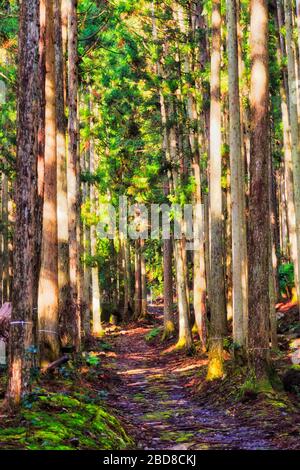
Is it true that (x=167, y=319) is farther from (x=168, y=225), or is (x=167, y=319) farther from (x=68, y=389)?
(x=68, y=389)

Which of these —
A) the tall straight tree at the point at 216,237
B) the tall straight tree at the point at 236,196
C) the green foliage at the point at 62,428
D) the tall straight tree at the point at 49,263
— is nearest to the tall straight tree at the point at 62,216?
the tall straight tree at the point at 49,263

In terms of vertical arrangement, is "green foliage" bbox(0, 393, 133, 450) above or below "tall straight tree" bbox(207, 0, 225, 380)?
below

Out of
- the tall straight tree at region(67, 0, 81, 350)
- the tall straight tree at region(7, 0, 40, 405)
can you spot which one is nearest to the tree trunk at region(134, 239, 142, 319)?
the tall straight tree at region(67, 0, 81, 350)

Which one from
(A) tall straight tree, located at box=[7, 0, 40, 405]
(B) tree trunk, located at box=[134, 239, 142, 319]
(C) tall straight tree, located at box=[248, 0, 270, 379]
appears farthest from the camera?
(B) tree trunk, located at box=[134, 239, 142, 319]

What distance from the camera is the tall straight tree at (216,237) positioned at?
42.3 feet

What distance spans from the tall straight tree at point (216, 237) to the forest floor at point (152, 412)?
0.39m

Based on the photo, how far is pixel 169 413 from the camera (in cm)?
1067

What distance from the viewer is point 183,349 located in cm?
1983

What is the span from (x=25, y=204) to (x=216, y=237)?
6.68 metres

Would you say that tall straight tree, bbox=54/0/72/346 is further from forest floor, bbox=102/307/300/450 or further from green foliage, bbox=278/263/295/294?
green foliage, bbox=278/263/295/294

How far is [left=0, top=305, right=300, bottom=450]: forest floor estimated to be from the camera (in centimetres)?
682

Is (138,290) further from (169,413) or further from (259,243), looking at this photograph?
(259,243)

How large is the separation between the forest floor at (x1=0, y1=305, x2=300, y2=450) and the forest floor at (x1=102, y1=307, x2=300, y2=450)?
0.01m

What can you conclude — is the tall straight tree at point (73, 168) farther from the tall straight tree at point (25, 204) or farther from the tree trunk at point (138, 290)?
the tree trunk at point (138, 290)
